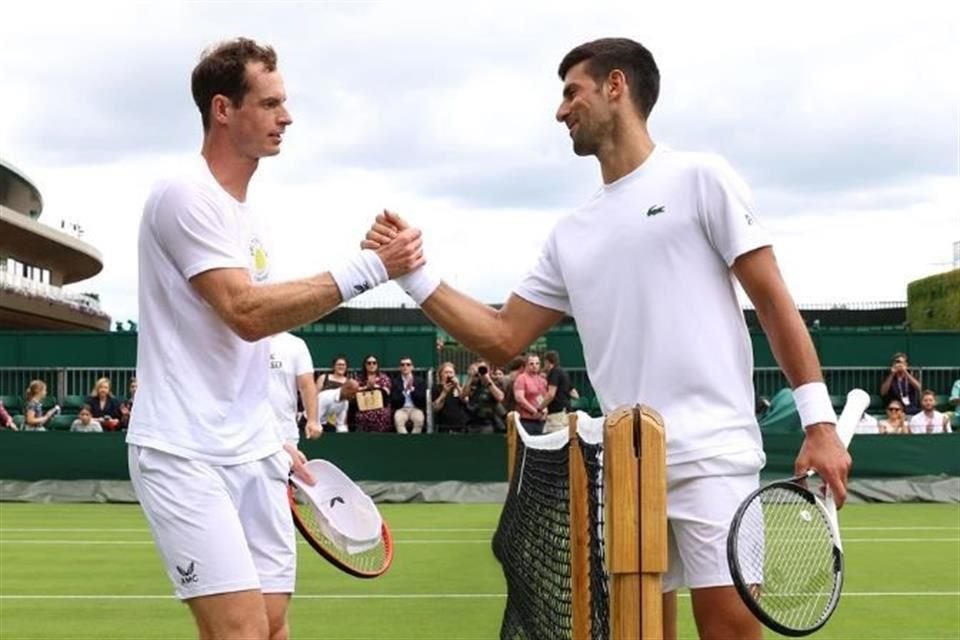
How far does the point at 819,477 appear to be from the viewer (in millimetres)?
3668

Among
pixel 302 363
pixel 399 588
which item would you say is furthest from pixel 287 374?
pixel 399 588

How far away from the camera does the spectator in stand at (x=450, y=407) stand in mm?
17328

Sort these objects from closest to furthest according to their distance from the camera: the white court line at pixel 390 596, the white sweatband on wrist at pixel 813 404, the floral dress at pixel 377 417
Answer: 1. the white sweatband on wrist at pixel 813 404
2. the white court line at pixel 390 596
3. the floral dress at pixel 377 417

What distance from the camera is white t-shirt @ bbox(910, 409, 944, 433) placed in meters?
17.3

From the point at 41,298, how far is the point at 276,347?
43474 millimetres

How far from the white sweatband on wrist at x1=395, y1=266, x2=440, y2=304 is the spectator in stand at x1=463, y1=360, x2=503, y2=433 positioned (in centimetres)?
1277

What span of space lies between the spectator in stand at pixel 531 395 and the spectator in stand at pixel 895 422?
13.6ft

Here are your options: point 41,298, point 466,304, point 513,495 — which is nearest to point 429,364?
point 513,495

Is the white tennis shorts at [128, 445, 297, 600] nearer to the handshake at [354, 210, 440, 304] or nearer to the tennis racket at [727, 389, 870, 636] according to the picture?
the handshake at [354, 210, 440, 304]

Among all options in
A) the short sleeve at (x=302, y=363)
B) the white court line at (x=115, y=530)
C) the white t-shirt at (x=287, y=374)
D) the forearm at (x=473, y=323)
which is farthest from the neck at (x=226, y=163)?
the white court line at (x=115, y=530)

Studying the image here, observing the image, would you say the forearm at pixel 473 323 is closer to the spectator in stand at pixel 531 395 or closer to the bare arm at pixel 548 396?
the spectator in stand at pixel 531 395

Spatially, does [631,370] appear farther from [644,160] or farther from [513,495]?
[513,495]

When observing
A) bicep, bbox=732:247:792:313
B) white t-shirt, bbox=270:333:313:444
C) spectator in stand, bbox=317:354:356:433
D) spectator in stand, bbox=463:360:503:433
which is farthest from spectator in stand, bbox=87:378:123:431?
bicep, bbox=732:247:792:313

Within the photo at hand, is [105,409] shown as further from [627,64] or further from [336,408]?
[627,64]
